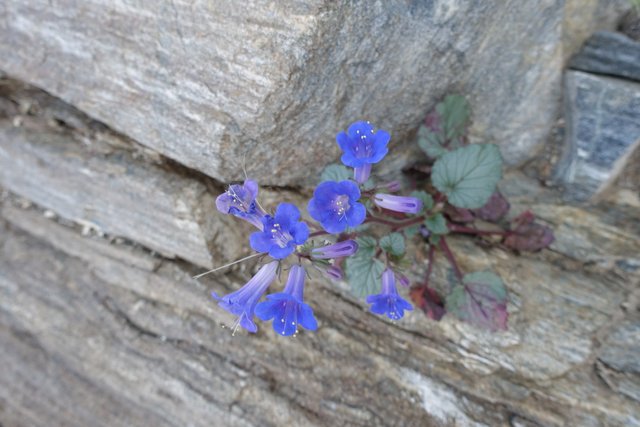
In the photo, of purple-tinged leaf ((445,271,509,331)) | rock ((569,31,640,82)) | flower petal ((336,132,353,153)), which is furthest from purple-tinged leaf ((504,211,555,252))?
flower petal ((336,132,353,153))

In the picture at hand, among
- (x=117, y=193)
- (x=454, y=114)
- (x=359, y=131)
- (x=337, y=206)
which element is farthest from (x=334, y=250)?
(x=117, y=193)

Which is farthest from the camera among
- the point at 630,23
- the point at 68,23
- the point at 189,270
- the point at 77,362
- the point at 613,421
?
the point at 77,362

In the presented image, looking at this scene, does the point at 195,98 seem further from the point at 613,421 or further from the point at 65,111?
the point at 613,421

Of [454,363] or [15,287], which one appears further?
[15,287]

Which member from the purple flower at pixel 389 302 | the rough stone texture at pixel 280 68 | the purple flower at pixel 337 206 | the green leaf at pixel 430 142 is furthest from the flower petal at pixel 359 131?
the green leaf at pixel 430 142

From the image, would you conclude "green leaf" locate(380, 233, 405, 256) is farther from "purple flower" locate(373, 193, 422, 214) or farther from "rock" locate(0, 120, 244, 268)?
"rock" locate(0, 120, 244, 268)

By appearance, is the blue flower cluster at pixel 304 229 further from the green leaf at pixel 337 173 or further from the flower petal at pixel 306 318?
the green leaf at pixel 337 173

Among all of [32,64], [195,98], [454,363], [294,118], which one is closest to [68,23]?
[32,64]
